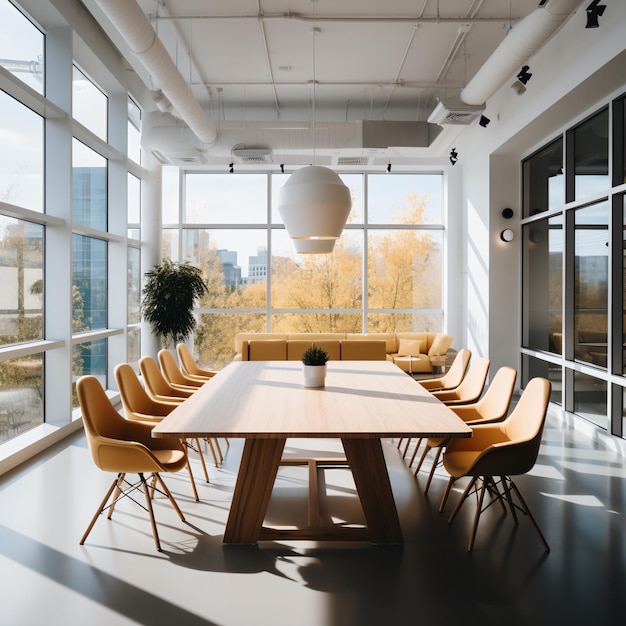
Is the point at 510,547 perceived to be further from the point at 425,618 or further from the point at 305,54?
the point at 305,54

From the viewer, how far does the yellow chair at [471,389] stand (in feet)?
15.1

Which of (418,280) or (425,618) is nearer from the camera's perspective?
(425,618)

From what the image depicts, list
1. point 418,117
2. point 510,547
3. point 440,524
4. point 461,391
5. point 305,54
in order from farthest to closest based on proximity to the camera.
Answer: point 418,117 < point 305,54 < point 461,391 < point 440,524 < point 510,547

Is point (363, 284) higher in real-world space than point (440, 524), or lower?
higher

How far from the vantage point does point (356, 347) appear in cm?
752

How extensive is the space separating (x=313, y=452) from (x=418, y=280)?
21.1 feet

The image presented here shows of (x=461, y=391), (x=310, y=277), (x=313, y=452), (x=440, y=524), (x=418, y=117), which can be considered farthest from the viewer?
(x=310, y=277)

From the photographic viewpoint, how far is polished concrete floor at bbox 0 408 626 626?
257cm

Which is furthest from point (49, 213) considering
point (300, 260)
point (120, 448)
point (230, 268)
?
point (300, 260)

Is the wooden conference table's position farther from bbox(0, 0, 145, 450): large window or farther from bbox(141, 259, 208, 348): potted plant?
bbox(141, 259, 208, 348): potted plant

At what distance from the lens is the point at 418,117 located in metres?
9.30

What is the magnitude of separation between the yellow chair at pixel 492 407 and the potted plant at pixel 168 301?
18.7 feet

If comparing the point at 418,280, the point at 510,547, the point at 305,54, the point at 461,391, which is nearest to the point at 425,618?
the point at 510,547

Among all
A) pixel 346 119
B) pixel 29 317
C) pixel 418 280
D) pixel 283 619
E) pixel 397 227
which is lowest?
pixel 283 619
